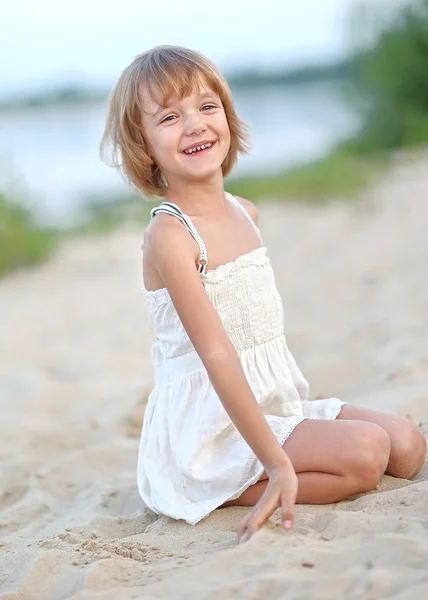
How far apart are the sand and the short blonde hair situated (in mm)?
986

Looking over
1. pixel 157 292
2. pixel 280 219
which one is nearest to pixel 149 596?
pixel 157 292

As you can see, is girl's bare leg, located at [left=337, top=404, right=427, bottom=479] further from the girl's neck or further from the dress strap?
the girl's neck

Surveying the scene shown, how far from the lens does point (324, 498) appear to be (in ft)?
7.11

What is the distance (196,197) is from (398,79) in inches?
345

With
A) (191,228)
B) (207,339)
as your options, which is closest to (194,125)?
(191,228)

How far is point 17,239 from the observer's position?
6.80m

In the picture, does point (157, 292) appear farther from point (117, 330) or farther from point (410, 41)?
point (410, 41)

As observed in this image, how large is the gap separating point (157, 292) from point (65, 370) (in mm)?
1937

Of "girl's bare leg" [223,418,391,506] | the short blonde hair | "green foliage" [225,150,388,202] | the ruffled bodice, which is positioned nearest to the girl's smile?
the short blonde hair

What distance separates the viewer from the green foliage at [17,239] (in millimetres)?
6723

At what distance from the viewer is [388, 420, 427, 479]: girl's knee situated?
227 cm

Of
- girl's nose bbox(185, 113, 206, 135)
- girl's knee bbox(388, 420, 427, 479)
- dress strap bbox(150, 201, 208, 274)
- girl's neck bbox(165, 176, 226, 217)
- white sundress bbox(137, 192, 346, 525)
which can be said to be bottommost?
girl's knee bbox(388, 420, 427, 479)

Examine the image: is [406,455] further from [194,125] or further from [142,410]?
[142,410]

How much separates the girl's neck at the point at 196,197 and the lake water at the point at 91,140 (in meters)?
2.55
